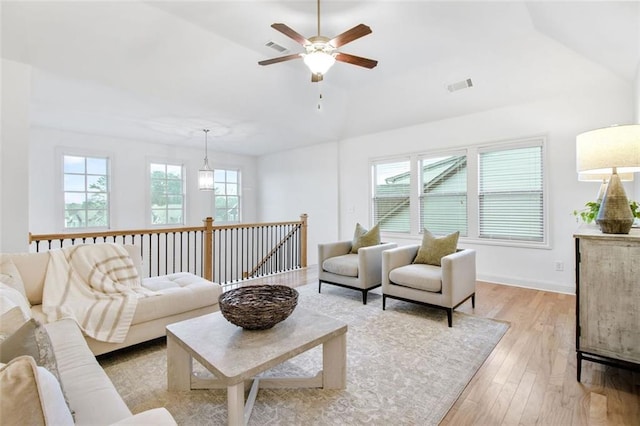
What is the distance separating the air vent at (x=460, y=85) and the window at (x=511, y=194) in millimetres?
1009

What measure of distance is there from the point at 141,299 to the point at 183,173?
482cm

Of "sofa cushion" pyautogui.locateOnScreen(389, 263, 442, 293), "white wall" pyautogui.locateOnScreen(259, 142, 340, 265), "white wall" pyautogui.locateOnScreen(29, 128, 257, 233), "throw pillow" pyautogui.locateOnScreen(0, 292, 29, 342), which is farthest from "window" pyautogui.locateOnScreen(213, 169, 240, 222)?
"throw pillow" pyautogui.locateOnScreen(0, 292, 29, 342)

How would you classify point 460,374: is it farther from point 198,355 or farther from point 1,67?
point 1,67

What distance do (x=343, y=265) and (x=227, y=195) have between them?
4683mm

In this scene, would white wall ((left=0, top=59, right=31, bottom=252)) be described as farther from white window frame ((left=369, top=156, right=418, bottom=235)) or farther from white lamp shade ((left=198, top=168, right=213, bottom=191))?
white window frame ((left=369, top=156, right=418, bottom=235))

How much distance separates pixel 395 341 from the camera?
2.67 meters

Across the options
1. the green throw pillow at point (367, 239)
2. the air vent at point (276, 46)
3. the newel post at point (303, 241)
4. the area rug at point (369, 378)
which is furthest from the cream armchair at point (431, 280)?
the air vent at point (276, 46)

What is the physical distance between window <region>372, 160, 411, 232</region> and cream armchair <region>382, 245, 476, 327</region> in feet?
6.66

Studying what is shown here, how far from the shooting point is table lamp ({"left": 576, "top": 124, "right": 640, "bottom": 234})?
1.89m

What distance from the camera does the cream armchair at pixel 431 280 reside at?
294 centimetres

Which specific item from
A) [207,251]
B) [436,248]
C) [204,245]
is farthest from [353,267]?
[204,245]

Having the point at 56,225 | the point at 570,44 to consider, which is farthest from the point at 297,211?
the point at 570,44

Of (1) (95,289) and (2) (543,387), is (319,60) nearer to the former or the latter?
(1) (95,289)

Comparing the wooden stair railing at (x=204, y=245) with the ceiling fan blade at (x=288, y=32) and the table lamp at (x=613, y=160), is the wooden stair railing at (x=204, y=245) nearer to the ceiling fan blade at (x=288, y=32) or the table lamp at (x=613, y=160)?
the ceiling fan blade at (x=288, y=32)
